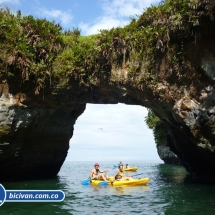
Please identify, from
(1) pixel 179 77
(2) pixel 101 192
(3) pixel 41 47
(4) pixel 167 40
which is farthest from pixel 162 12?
(2) pixel 101 192

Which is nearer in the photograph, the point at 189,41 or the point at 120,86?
the point at 189,41

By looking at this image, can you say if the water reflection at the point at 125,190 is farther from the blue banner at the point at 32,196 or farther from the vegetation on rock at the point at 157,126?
the vegetation on rock at the point at 157,126

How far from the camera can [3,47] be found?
15883 millimetres

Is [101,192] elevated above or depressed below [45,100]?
below

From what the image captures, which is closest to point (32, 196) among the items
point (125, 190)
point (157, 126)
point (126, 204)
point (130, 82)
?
point (126, 204)

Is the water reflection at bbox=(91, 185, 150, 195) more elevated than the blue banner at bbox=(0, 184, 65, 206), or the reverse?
the blue banner at bbox=(0, 184, 65, 206)

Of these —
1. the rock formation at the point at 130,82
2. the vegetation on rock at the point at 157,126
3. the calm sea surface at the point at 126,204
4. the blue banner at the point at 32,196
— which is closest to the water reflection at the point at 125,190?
the calm sea surface at the point at 126,204

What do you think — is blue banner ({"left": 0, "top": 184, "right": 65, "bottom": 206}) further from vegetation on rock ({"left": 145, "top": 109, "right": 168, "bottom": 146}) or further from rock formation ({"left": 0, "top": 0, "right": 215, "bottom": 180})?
vegetation on rock ({"left": 145, "top": 109, "right": 168, "bottom": 146})

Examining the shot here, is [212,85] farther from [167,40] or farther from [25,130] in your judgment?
[25,130]

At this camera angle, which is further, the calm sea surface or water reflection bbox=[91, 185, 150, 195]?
water reflection bbox=[91, 185, 150, 195]

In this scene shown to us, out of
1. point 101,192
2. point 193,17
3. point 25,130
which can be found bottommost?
point 101,192

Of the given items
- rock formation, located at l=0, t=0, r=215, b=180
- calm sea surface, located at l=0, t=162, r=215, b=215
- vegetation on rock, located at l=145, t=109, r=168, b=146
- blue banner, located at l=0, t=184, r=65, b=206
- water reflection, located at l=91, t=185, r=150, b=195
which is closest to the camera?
blue banner, located at l=0, t=184, r=65, b=206

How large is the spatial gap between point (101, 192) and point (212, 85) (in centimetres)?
783

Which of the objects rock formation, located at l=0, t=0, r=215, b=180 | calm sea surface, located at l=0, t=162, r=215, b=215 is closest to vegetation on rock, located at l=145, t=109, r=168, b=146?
rock formation, located at l=0, t=0, r=215, b=180
